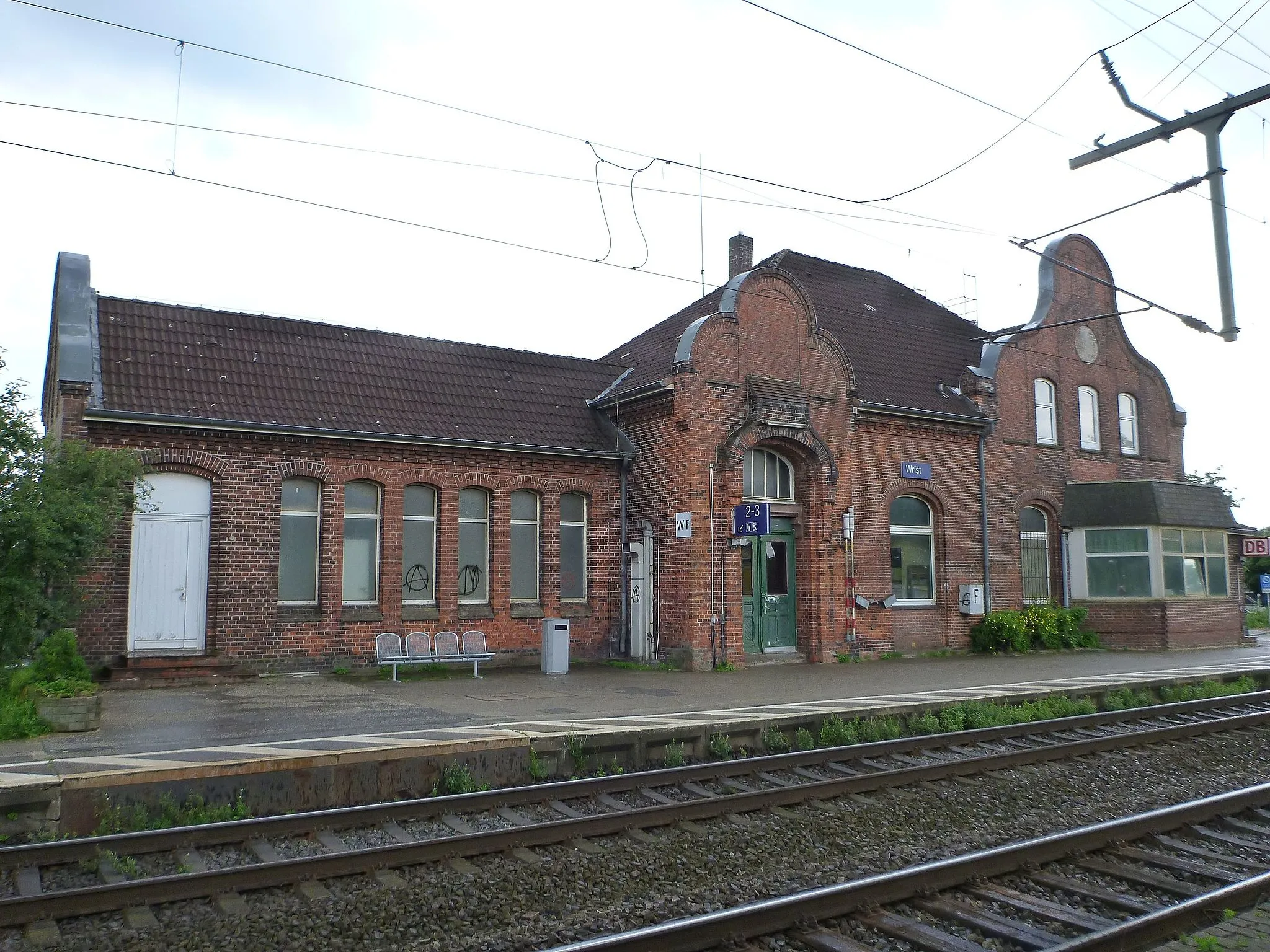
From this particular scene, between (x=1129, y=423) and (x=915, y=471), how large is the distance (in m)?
9.00

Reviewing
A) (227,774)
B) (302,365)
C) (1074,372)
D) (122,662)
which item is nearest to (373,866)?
(227,774)

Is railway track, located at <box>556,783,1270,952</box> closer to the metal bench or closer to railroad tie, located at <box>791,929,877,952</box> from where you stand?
railroad tie, located at <box>791,929,877,952</box>

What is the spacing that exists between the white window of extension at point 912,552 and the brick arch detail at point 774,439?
8.91 ft

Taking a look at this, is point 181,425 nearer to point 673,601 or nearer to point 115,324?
point 115,324

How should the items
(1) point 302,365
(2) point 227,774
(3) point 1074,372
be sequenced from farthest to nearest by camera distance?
(3) point 1074,372 → (1) point 302,365 → (2) point 227,774

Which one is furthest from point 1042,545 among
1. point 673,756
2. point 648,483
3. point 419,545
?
point 673,756

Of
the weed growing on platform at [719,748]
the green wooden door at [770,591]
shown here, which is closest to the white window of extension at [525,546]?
the green wooden door at [770,591]

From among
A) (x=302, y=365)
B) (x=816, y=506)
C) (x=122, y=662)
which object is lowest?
(x=122, y=662)

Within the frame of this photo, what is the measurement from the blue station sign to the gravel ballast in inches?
474

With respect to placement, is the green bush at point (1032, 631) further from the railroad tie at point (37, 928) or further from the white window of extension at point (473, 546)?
the railroad tie at point (37, 928)

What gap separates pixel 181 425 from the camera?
50.0 feet

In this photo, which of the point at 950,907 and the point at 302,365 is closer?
the point at 950,907

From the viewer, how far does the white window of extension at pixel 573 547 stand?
63.3ft

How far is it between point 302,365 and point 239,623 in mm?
4582
